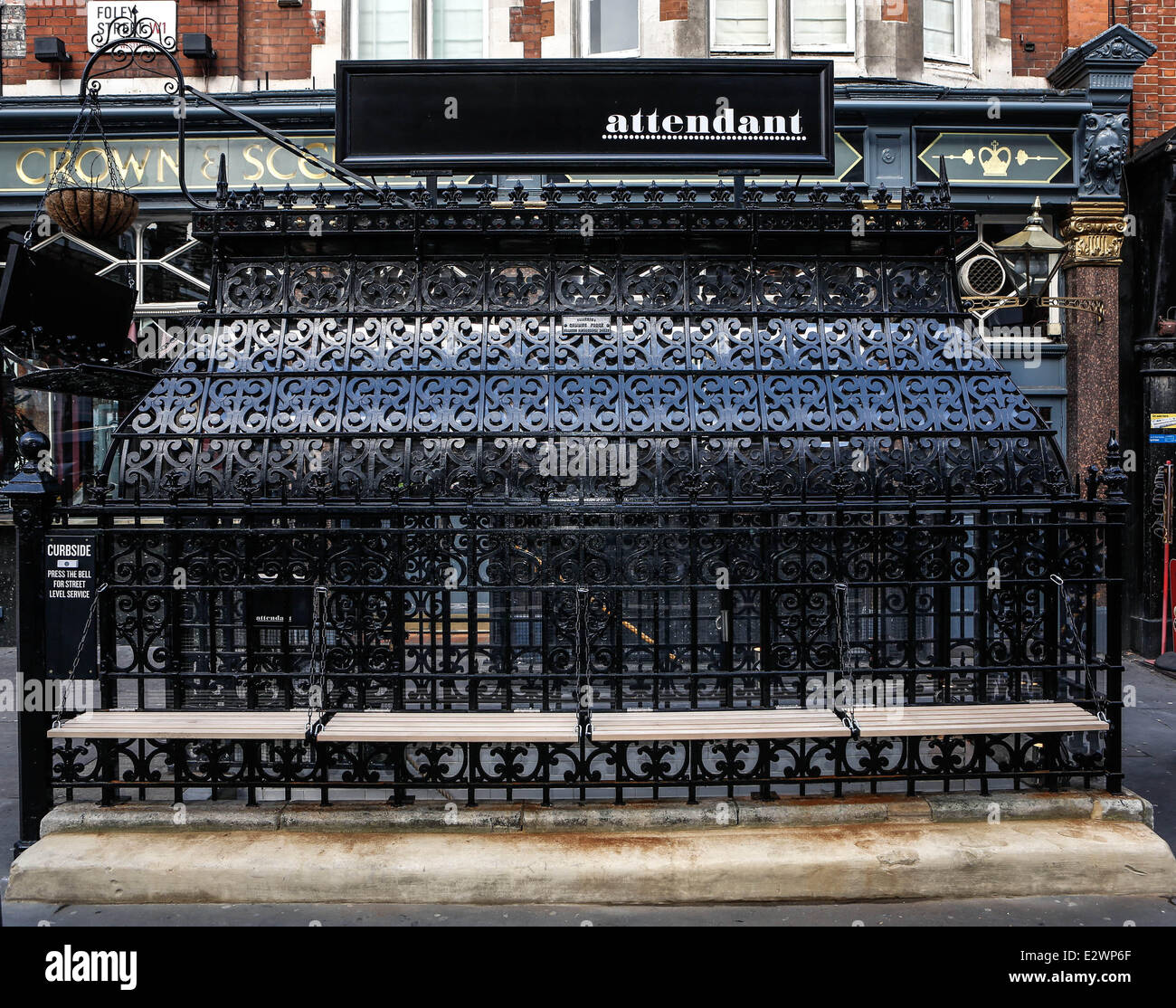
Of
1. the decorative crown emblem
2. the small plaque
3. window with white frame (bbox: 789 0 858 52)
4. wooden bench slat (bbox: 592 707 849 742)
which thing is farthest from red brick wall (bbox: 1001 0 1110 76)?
wooden bench slat (bbox: 592 707 849 742)

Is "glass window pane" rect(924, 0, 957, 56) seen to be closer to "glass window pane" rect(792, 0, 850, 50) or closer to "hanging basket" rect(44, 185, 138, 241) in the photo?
"glass window pane" rect(792, 0, 850, 50)

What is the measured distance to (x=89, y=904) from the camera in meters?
4.84

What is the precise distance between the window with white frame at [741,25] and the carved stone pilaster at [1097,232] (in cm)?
467

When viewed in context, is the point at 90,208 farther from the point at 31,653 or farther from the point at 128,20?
the point at 31,653

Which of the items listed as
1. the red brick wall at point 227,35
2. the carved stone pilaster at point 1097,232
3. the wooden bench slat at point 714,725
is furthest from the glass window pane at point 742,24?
the wooden bench slat at point 714,725

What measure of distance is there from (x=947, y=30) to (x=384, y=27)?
778 cm

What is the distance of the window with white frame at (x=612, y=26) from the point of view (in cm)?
1229

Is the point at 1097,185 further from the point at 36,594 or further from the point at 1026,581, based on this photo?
the point at 36,594

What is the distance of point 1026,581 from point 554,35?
994cm

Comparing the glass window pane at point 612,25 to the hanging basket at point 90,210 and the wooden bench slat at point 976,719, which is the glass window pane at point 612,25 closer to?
the hanging basket at point 90,210

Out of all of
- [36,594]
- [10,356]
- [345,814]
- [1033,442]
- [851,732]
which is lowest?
[345,814]

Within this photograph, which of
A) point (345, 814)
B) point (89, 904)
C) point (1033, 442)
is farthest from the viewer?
point (1033, 442)

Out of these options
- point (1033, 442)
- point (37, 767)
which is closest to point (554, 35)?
point (1033, 442)

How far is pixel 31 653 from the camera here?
5.26 metres
